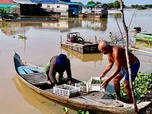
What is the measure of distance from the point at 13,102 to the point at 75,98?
7.17ft

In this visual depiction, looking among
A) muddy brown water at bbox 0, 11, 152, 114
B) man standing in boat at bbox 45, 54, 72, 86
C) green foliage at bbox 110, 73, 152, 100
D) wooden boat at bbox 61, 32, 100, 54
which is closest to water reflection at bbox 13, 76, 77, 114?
muddy brown water at bbox 0, 11, 152, 114

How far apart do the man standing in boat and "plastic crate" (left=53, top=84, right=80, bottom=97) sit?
328 millimetres

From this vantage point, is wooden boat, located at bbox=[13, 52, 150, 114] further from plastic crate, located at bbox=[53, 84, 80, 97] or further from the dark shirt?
the dark shirt

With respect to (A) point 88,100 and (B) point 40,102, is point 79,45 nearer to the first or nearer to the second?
(B) point 40,102

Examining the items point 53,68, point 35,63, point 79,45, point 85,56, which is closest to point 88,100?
point 53,68

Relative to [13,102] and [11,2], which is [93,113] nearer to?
[13,102]

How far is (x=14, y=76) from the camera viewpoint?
9852mm

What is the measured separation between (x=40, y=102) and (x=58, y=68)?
1247mm

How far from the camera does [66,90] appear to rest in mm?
6555

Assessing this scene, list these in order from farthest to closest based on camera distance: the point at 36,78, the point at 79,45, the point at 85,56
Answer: the point at 79,45
the point at 85,56
the point at 36,78

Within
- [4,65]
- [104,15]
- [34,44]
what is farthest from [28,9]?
[4,65]

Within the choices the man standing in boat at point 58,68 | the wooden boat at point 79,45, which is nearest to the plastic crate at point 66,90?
the man standing in boat at point 58,68

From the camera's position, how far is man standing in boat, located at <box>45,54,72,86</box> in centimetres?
686

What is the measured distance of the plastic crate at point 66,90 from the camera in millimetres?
6566
